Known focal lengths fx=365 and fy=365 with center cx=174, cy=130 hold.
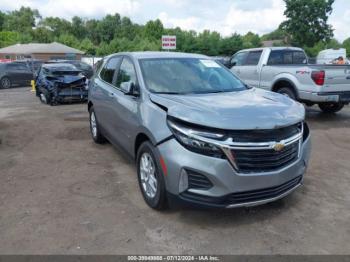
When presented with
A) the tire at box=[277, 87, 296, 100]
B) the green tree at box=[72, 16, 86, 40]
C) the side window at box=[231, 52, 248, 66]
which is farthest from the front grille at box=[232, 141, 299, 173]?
the green tree at box=[72, 16, 86, 40]

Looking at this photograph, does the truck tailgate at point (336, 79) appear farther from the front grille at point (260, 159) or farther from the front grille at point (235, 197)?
the front grille at point (235, 197)

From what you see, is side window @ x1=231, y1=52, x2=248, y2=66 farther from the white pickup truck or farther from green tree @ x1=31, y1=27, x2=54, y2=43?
green tree @ x1=31, y1=27, x2=54, y2=43

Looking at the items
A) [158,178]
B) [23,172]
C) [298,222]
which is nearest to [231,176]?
[158,178]

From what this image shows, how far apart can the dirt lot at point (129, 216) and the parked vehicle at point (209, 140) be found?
34 cm

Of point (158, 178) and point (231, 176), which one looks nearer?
point (231, 176)

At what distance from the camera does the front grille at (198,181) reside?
3.48 meters

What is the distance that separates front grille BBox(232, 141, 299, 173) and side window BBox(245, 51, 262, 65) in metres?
7.41

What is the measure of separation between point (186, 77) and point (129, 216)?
2.00 m

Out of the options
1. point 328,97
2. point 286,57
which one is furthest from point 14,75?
point 328,97

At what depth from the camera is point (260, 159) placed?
354cm

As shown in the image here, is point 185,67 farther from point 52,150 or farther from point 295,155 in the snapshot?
point 52,150

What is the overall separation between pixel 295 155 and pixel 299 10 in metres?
57.8

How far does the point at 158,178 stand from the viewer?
386 cm

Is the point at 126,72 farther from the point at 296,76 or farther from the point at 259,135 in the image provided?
the point at 296,76
